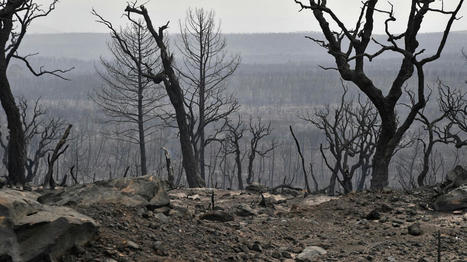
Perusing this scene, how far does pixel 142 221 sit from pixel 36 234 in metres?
1.52

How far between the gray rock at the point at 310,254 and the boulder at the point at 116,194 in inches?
79.2

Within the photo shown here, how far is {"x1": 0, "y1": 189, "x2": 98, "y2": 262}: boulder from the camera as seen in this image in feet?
12.8

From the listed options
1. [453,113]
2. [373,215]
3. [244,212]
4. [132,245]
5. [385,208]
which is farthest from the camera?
[453,113]

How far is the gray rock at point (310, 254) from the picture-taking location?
530cm

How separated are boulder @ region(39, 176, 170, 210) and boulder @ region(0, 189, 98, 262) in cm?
126

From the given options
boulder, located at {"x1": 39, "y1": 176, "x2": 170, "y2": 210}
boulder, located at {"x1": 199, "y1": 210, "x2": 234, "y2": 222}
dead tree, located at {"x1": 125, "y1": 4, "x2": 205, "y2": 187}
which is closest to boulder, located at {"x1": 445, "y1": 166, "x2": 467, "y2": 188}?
boulder, located at {"x1": 199, "y1": 210, "x2": 234, "y2": 222}

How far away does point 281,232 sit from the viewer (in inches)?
251

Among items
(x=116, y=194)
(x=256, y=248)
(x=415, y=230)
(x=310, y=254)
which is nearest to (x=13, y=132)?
(x=116, y=194)

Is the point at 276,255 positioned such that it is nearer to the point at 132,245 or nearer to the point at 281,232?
the point at 281,232

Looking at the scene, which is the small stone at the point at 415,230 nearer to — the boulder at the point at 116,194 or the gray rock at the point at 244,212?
the gray rock at the point at 244,212

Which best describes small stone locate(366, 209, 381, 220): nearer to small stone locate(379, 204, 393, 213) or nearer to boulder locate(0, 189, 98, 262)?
small stone locate(379, 204, 393, 213)

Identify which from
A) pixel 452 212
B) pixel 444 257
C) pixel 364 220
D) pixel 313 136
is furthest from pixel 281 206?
pixel 313 136

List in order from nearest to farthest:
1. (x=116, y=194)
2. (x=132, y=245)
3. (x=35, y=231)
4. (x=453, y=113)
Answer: (x=35, y=231) → (x=132, y=245) → (x=116, y=194) → (x=453, y=113)

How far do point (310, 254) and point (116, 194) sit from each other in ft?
8.20
